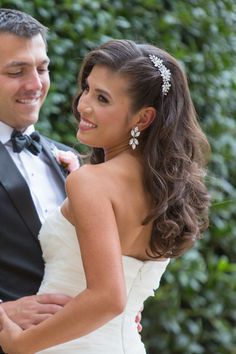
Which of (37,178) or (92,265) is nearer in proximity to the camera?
(92,265)

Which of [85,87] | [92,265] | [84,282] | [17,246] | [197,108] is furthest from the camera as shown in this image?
[197,108]

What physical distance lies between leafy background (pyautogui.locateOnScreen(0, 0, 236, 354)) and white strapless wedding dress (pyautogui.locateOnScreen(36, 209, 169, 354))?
5.64 feet

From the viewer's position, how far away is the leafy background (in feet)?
15.4

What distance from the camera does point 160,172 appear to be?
2.77 meters

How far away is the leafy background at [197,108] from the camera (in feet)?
15.4

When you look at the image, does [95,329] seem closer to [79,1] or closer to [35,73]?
[35,73]

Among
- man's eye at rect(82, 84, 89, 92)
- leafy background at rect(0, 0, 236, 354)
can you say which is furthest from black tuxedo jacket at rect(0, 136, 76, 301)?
leafy background at rect(0, 0, 236, 354)

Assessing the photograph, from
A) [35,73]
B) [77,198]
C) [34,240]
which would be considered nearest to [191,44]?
[35,73]

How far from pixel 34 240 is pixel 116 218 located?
542 millimetres

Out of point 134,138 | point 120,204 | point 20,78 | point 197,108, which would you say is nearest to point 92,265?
point 120,204

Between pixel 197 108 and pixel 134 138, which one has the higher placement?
pixel 134 138

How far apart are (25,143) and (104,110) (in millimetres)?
644

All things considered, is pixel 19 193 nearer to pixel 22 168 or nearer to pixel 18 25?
pixel 22 168

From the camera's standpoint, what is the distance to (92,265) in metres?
2.58
